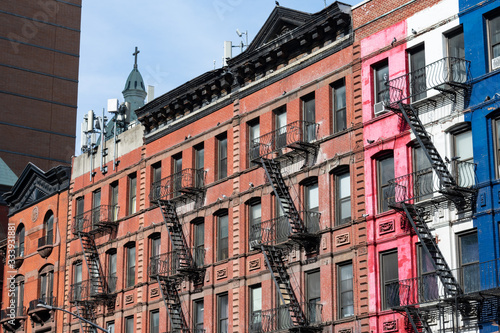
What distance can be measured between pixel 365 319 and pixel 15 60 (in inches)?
2409

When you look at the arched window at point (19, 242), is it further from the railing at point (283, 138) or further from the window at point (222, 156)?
the railing at point (283, 138)

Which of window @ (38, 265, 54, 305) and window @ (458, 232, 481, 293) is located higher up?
window @ (38, 265, 54, 305)

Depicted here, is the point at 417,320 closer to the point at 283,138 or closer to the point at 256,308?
the point at 256,308

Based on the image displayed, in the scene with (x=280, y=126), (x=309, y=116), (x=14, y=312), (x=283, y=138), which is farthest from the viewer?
(x=14, y=312)

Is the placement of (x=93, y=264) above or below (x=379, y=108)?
below

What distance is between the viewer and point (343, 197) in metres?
41.5

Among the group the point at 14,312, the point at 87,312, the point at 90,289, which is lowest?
the point at 87,312

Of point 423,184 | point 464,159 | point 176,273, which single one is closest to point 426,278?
point 423,184

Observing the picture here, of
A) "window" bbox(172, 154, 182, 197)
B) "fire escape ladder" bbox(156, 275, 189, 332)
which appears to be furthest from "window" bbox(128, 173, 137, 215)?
"fire escape ladder" bbox(156, 275, 189, 332)

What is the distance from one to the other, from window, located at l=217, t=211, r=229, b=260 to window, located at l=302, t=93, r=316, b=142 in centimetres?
652

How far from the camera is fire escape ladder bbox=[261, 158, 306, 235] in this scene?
42562 mm

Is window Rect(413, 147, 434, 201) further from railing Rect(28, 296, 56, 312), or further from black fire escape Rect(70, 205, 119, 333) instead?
railing Rect(28, 296, 56, 312)

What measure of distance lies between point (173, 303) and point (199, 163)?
694 centimetres

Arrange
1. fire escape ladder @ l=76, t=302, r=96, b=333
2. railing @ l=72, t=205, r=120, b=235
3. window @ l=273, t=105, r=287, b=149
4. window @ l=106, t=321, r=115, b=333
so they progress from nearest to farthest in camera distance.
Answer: window @ l=273, t=105, r=287, b=149 < window @ l=106, t=321, r=115, b=333 < fire escape ladder @ l=76, t=302, r=96, b=333 < railing @ l=72, t=205, r=120, b=235
